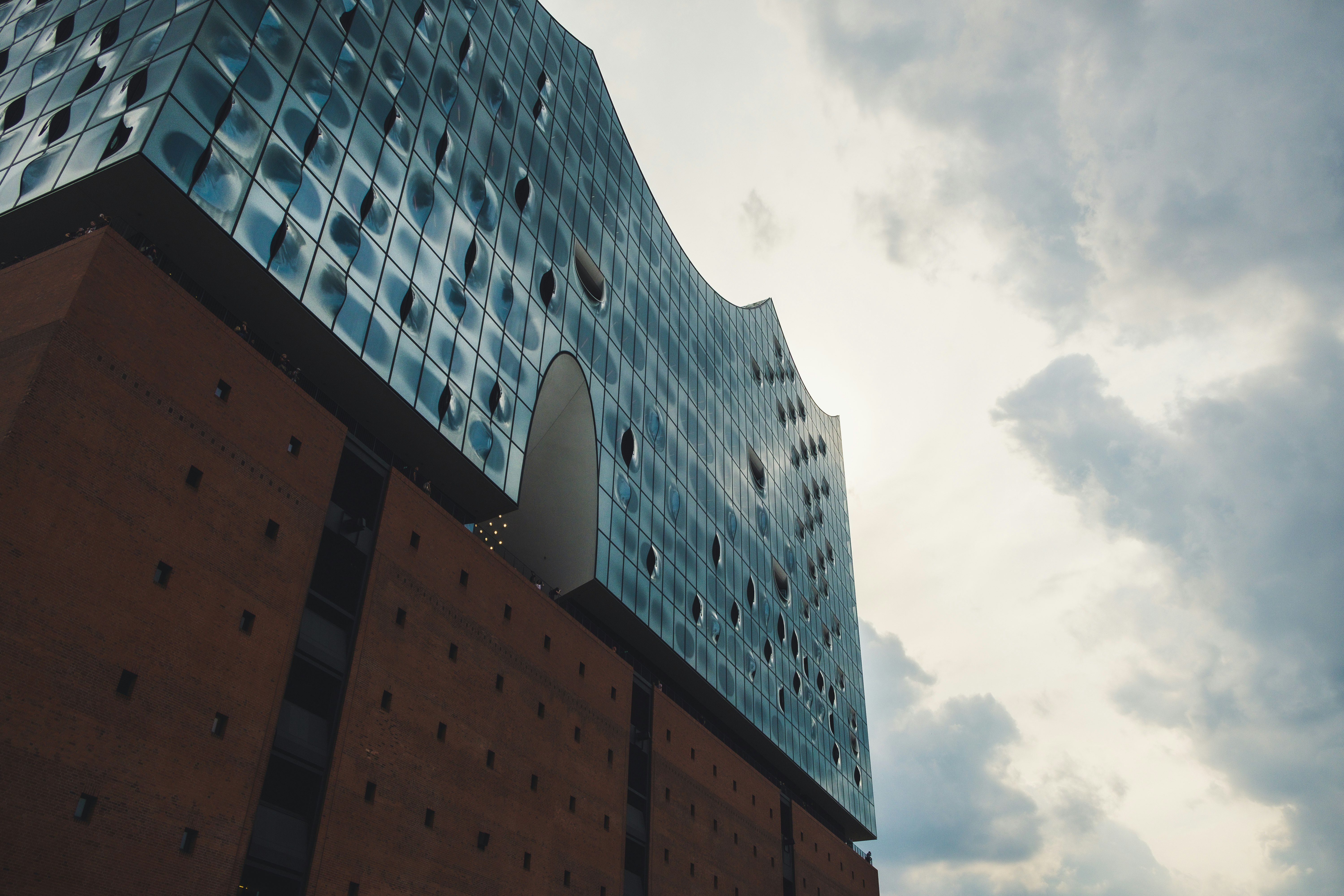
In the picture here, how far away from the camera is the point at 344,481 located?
25.1 metres

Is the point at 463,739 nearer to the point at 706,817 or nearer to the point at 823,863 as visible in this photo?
the point at 706,817

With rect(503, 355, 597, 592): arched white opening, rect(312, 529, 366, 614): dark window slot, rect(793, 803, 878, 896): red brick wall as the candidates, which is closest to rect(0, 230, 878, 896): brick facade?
rect(312, 529, 366, 614): dark window slot

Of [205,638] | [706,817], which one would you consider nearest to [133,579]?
[205,638]

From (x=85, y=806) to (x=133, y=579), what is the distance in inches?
154

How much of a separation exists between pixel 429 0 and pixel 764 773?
37.7m

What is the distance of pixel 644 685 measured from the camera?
35844 millimetres

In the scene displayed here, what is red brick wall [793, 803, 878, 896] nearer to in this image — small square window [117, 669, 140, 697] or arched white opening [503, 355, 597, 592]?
arched white opening [503, 355, 597, 592]

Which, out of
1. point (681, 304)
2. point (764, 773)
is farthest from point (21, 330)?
point (764, 773)

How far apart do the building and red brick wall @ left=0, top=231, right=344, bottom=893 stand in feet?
0.21

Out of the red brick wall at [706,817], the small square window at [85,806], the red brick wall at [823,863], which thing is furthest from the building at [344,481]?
the red brick wall at [823,863]

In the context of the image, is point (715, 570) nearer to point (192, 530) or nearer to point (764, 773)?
point (764, 773)

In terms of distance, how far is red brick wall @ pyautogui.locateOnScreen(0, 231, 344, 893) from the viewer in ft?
49.3

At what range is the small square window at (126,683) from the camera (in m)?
16.2

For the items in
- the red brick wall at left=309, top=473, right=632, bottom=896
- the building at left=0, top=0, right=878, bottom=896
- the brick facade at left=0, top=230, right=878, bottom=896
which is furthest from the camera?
the red brick wall at left=309, top=473, right=632, bottom=896
